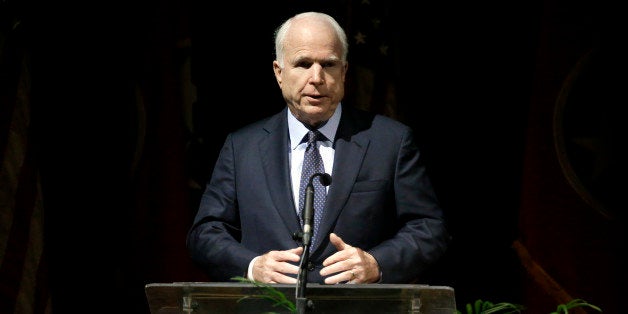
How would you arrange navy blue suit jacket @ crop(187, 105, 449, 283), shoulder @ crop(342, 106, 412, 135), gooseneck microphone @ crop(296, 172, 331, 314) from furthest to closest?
1. shoulder @ crop(342, 106, 412, 135)
2. navy blue suit jacket @ crop(187, 105, 449, 283)
3. gooseneck microphone @ crop(296, 172, 331, 314)

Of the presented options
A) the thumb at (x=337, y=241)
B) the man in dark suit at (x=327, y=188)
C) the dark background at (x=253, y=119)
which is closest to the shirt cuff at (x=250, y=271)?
the man in dark suit at (x=327, y=188)

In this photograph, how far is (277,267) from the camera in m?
2.62

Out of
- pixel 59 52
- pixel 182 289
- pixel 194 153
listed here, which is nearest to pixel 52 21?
pixel 59 52

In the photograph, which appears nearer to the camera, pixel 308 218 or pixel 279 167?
pixel 308 218

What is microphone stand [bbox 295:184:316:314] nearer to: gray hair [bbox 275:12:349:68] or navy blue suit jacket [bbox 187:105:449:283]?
navy blue suit jacket [bbox 187:105:449:283]

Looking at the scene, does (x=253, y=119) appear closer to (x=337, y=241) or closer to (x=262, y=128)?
(x=262, y=128)

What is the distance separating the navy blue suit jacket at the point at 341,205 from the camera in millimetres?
2848

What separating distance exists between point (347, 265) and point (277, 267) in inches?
7.9

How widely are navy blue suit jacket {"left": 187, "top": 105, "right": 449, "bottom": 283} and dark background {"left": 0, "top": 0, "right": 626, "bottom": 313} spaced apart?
1273 millimetres

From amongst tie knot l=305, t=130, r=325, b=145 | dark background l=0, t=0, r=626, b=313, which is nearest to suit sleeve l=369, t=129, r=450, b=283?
tie knot l=305, t=130, r=325, b=145

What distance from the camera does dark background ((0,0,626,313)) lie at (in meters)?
4.11

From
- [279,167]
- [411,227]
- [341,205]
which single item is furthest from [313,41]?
[411,227]

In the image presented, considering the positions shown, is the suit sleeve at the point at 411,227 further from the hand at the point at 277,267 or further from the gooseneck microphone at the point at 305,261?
the gooseneck microphone at the point at 305,261

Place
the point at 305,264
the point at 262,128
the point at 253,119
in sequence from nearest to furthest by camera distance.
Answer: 1. the point at 305,264
2. the point at 262,128
3. the point at 253,119
